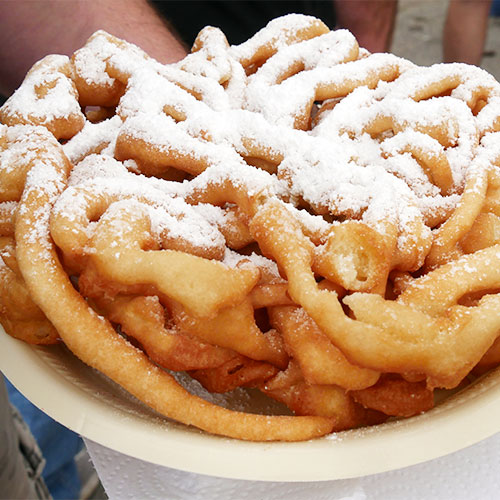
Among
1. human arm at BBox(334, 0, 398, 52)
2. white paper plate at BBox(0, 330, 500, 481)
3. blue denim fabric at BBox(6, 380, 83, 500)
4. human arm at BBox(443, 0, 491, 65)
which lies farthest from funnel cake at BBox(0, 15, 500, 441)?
human arm at BBox(443, 0, 491, 65)

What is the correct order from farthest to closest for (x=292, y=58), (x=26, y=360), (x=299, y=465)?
(x=292, y=58), (x=26, y=360), (x=299, y=465)

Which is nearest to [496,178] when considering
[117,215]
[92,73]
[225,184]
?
[225,184]

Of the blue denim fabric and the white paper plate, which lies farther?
the blue denim fabric

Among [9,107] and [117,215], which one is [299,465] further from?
[9,107]

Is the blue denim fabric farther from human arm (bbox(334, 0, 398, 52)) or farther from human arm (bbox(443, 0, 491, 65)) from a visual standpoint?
human arm (bbox(443, 0, 491, 65))

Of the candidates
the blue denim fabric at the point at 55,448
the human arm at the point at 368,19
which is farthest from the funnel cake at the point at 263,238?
the human arm at the point at 368,19

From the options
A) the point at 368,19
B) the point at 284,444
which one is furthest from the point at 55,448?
the point at 368,19

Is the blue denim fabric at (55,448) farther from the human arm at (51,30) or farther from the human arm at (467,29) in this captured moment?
the human arm at (467,29)

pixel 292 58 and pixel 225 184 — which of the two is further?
pixel 292 58
